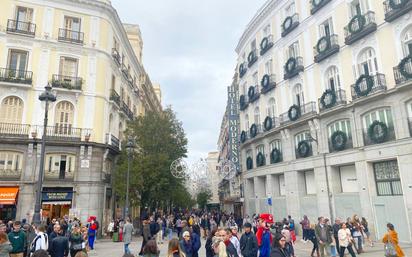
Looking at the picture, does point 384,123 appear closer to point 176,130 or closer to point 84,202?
point 176,130

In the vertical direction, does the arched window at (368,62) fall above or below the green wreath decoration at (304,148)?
above

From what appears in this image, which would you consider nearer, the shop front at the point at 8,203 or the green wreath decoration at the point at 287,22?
the shop front at the point at 8,203

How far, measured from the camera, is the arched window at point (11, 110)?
79.4 feet

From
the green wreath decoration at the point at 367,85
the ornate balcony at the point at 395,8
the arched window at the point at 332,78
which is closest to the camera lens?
the ornate balcony at the point at 395,8

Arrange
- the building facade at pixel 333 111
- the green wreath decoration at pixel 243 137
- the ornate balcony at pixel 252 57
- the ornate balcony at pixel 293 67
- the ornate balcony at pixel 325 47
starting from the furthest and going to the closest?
the green wreath decoration at pixel 243 137
the ornate balcony at pixel 252 57
the ornate balcony at pixel 293 67
the ornate balcony at pixel 325 47
the building facade at pixel 333 111

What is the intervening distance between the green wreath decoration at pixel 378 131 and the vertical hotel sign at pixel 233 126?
17.8 metres

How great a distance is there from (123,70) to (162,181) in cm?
1264

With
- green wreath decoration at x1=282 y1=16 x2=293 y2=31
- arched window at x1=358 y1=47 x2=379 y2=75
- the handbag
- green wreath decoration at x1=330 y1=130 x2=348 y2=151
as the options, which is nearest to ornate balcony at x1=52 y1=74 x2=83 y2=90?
green wreath decoration at x1=282 y1=16 x2=293 y2=31

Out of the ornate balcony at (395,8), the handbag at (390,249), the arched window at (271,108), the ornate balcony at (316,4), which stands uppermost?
the ornate balcony at (316,4)

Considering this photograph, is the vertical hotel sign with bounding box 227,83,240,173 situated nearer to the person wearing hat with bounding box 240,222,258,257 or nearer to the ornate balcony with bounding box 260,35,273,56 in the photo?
the ornate balcony with bounding box 260,35,273,56

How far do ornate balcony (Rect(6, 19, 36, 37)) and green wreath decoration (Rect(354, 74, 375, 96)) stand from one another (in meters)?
24.4

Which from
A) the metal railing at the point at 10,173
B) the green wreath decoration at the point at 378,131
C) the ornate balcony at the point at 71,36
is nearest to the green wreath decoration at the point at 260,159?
the green wreath decoration at the point at 378,131

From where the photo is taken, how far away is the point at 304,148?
24.5 m

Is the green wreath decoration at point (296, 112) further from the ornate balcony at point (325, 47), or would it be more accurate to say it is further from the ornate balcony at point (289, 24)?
the ornate balcony at point (289, 24)
